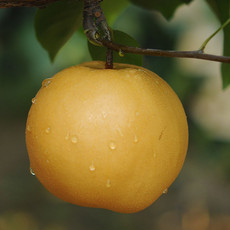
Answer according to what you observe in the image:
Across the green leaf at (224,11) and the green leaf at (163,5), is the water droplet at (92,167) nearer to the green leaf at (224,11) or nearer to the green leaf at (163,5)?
the green leaf at (224,11)

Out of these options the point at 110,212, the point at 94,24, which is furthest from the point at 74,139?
the point at 110,212

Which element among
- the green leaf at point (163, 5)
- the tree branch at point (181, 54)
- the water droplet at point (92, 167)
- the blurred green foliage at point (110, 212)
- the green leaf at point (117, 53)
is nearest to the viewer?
the tree branch at point (181, 54)

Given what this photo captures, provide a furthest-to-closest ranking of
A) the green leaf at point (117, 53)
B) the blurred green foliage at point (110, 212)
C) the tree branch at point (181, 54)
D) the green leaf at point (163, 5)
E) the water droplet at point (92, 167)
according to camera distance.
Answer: the blurred green foliage at point (110, 212)
the green leaf at point (163, 5)
the green leaf at point (117, 53)
the water droplet at point (92, 167)
the tree branch at point (181, 54)

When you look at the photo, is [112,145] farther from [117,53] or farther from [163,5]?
[163,5]

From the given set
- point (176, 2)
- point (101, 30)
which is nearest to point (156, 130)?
point (101, 30)

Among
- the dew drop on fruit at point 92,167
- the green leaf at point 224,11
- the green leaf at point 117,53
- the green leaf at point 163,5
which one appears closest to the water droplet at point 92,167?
the dew drop on fruit at point 92,167

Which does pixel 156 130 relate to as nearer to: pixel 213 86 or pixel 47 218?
pixel 47 218
